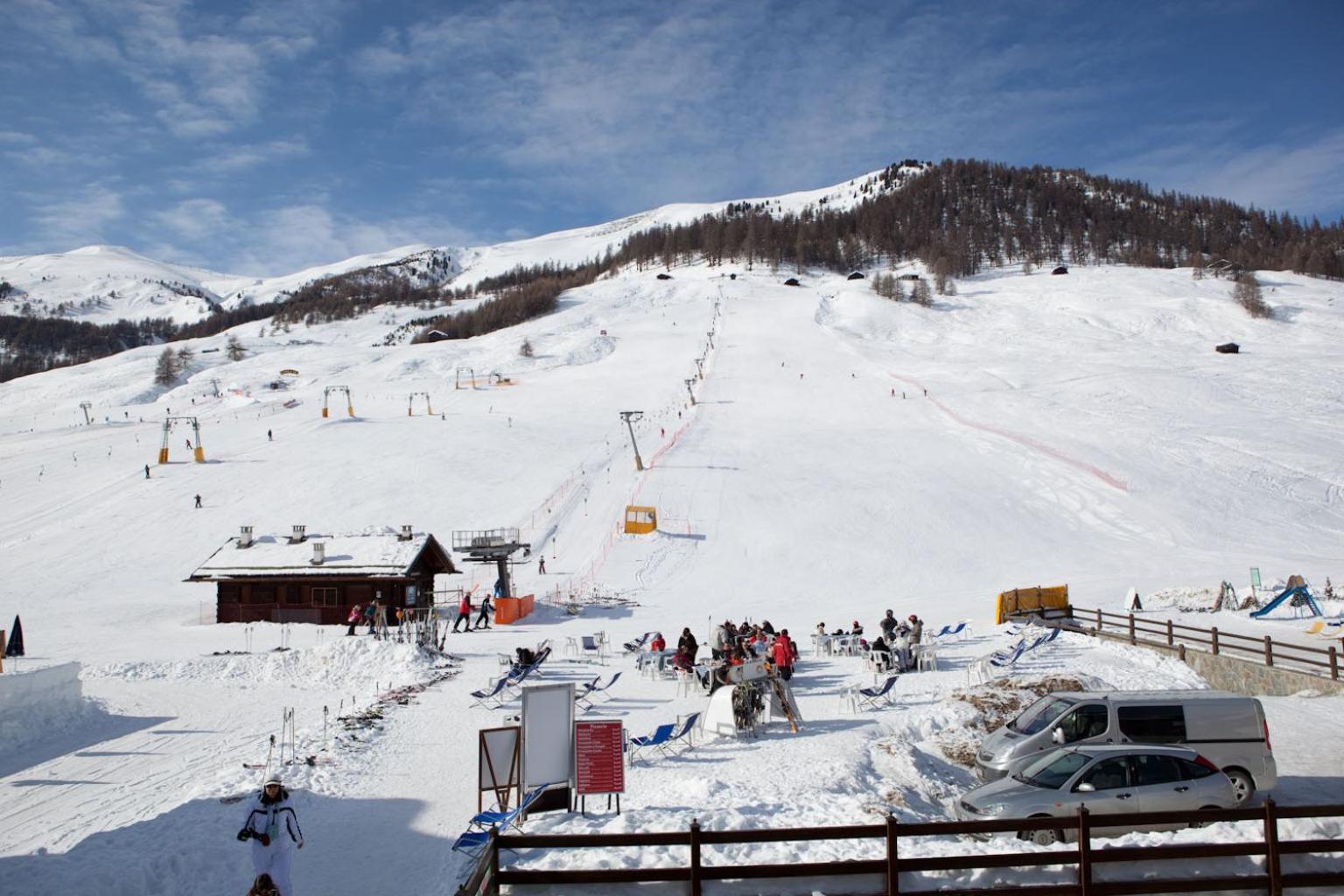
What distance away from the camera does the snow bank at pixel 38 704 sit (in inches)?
576

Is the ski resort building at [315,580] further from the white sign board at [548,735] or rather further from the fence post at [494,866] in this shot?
the fence post at [494,866]

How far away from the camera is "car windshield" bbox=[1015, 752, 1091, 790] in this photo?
947cm

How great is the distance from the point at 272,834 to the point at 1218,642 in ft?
68.4

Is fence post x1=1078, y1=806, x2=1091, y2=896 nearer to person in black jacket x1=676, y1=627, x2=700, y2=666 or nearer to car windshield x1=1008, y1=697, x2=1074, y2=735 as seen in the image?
car windshield x1=1008, y1=697, x2=1074, y2=735

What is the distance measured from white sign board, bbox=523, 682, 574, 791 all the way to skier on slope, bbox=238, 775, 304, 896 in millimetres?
2841

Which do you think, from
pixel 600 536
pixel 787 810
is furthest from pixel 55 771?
pixel 600 536

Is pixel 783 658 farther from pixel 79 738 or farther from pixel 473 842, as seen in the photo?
pixel 79 738

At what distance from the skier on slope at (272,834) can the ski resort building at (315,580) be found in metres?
24.0

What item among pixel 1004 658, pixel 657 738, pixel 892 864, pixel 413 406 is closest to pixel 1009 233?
pixel 413 406

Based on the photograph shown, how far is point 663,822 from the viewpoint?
31.2 ft

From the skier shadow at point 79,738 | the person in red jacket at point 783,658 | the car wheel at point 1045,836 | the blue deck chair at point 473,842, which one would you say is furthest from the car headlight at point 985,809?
the skier shadow at point 79,738

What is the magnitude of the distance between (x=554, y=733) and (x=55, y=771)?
8715 millimetres

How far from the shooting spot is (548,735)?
10.2m

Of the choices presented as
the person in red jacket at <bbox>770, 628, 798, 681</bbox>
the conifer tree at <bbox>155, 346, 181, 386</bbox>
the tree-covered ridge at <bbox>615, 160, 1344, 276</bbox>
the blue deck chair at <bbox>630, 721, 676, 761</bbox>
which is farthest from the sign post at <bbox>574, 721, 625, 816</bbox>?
the tree-covered ridge at <bbox>615, 160, 1344, 276</bbox>
